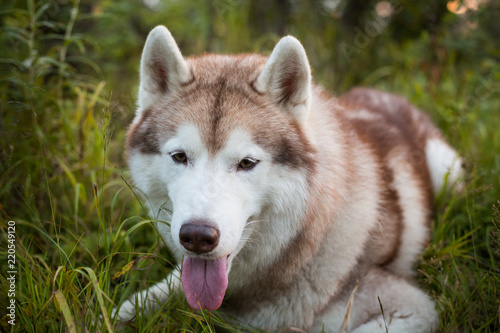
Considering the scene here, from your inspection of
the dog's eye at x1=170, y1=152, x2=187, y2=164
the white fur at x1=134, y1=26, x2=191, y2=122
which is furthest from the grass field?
the dog's eye at x1=170, y1=152, x2=187, y2=164

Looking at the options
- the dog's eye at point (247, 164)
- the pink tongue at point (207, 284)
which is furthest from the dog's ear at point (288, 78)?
the pink tongue at point (207, 284)

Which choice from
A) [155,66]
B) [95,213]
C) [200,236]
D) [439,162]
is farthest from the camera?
[439,162]

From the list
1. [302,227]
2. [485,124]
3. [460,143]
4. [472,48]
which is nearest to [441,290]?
[302,227]

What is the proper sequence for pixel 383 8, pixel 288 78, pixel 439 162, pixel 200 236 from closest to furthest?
pixel 200 236 → pixel 288 78 → pixel 439 162 → pixel 383 8

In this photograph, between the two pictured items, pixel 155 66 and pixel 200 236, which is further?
pixel 155 66

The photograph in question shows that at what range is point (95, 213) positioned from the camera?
11.2ft

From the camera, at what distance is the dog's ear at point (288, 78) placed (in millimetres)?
2111

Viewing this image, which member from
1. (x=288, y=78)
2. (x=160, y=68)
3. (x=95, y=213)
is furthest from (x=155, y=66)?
(x=95, y=213)

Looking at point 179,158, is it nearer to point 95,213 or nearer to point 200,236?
point 200,236

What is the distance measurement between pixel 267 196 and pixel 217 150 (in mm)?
387

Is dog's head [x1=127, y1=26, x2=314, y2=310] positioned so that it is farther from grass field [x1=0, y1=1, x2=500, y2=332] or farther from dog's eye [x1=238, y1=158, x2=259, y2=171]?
grass field [x1=0, y1=1, x2=500, y2=332]

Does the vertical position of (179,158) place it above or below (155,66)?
below

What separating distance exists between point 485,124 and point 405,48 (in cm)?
198

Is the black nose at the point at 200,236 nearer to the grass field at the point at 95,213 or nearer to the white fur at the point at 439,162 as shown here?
the grass field at the point at 95,213
